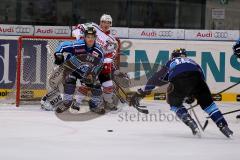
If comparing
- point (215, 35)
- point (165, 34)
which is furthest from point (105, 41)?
point (215, 35)

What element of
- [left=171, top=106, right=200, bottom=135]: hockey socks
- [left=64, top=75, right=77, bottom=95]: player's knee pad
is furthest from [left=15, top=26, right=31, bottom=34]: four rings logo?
[left=171, top=106, right=200, bottom=135]: hockey socks

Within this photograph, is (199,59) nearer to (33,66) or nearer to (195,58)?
(195,58)

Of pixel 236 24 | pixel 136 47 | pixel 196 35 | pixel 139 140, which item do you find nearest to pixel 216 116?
pixel 139 140

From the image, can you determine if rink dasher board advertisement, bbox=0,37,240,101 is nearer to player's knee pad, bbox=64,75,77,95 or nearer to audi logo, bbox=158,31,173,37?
audi logo, bbox=158,31,173,37

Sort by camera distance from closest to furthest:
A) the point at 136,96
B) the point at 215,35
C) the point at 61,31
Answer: the point at 136,96, the point at 215,35, the point at 61,31

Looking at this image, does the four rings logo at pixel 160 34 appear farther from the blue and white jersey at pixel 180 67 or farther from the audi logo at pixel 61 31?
the blue and white jersey at pixel 180 67

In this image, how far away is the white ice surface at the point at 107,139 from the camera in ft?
14.9

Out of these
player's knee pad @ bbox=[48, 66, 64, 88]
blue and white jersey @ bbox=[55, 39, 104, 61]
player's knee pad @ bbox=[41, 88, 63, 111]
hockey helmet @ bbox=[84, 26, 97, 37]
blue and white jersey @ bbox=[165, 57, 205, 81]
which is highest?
hockey helmet @ bbox=[84, 26, 97, 37]

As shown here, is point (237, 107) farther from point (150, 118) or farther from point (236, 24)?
point (236, 24)

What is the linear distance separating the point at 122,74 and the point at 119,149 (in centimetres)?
315

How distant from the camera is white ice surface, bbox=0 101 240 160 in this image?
179 inches

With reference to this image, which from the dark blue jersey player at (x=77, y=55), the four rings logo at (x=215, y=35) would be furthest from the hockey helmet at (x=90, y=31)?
the four rings logo at (x=215, y=35)

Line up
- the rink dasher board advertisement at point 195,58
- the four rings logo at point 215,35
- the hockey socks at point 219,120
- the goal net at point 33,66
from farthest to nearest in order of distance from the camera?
the four rings logo at point 215,35 → the rink dasher board advertisement at point 195,58 → the goal net at point 33,66 → the hockey socks at point 219,120

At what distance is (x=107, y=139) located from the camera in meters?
5.27
